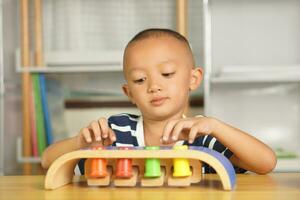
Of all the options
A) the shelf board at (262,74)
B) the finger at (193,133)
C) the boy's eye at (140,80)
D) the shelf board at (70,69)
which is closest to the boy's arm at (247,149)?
the finger at (193,133)

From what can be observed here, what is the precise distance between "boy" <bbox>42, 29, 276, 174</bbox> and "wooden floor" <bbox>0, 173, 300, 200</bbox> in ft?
0.43

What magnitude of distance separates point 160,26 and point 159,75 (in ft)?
5.45

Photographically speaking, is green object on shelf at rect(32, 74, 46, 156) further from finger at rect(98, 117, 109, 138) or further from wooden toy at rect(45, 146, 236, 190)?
wooden toy at rect(45, 146, 236, 190)

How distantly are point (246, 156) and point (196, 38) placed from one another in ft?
5.56

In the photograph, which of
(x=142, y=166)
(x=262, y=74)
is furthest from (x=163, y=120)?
(x=262, y=74)

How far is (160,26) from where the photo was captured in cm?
272

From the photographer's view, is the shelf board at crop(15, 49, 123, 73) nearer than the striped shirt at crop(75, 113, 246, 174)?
No

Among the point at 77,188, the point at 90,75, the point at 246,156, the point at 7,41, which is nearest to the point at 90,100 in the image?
the point at 90,75

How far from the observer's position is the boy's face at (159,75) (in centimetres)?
110

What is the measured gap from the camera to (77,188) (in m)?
0.76

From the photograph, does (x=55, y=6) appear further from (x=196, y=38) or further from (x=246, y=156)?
(x=246, y=156)

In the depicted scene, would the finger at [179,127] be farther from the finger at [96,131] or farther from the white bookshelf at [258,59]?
the white bookshelf at [258,59]

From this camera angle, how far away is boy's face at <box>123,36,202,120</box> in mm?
1099

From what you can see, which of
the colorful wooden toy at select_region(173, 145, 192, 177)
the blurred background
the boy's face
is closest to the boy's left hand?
the colorful wooden toy at select_region(173, 145, 192, 177)
